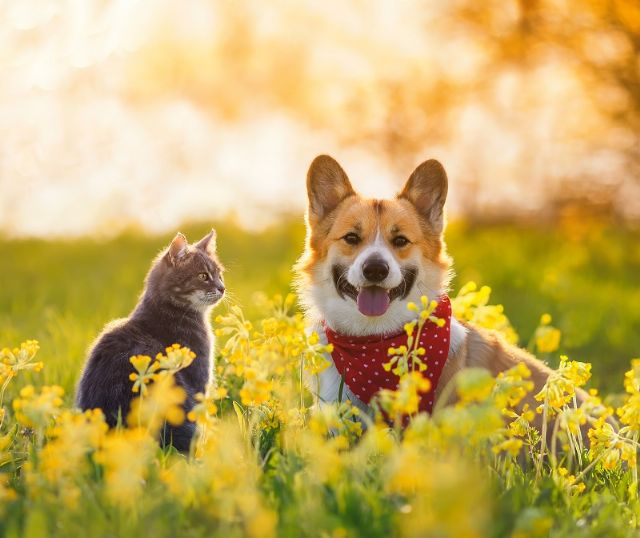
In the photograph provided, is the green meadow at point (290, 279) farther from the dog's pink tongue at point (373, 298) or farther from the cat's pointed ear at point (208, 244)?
the dog's pink tongue at point (373, 298)

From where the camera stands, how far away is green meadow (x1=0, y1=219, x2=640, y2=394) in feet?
21.7

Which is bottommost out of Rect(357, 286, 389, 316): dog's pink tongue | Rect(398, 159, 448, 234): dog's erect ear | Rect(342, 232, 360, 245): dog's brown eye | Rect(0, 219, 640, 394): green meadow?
Rect(0, 219, 640, 394): green meadow

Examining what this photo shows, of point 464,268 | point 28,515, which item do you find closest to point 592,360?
point 464,268

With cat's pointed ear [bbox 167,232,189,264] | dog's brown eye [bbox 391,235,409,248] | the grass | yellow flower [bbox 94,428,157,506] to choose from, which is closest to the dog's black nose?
dog's brown eye [bbox 391,235,409,248]

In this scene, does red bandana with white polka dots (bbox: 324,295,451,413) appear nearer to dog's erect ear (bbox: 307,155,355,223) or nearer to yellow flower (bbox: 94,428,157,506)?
dog's erect ear (bbox: 307,155,355,223)

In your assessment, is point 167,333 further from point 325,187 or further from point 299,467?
point 299,467

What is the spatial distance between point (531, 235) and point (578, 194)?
0.98 meters

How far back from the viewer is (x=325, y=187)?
454cm

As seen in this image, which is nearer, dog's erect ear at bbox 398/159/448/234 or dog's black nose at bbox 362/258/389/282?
dog's black nose at bbox 362/258/389/282

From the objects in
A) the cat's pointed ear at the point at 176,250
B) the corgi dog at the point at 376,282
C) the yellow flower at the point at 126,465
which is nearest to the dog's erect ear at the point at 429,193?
the corgi dog at the point at 376,282

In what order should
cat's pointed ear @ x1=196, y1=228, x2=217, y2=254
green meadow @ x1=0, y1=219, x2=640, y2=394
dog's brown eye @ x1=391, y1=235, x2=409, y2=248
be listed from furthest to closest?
1. green meadow @ x1=0, y1=219, x2=640, y2=394
2. cat's pointed ear @ x1=196, y1=228, x2=217, y2=254
3. dog's brown eye @ x1=391, y1=235, x2=409, y2=248

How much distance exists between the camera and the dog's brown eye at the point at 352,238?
4215 millimetres

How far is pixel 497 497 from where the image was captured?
2867 millimetres

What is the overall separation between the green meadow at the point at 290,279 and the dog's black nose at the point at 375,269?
0.97 meters
